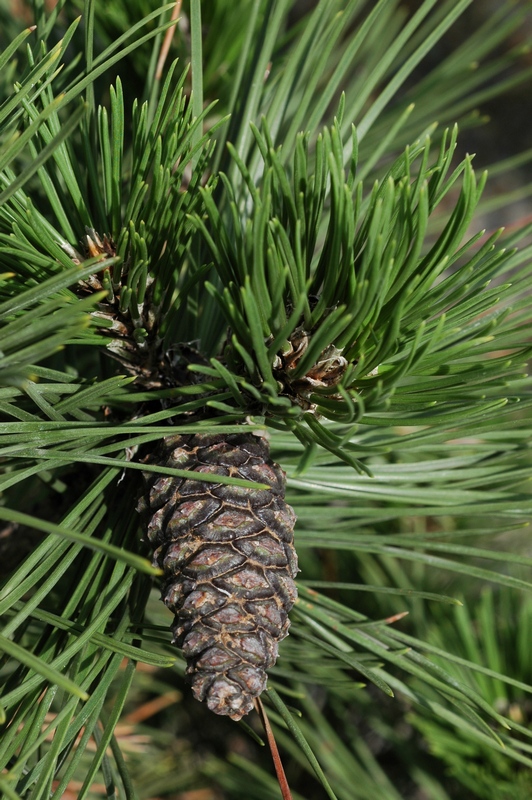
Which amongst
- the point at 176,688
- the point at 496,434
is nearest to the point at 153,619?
the point at 176,688

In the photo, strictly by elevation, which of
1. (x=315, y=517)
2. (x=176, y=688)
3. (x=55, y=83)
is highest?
(x=55, y=83)


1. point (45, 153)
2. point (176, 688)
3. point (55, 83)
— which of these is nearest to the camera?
point (45, 153)

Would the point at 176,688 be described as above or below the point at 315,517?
below

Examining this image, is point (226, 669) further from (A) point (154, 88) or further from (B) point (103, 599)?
(A) point (154, 88)

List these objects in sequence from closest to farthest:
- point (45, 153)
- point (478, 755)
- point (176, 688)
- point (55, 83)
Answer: point (45, 153), point (55, 83), point (478, 755), point (176, 688)

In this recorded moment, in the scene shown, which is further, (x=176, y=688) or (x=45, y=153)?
(x=176, y=688)

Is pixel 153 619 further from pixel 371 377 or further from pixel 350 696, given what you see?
pixel 371 377
